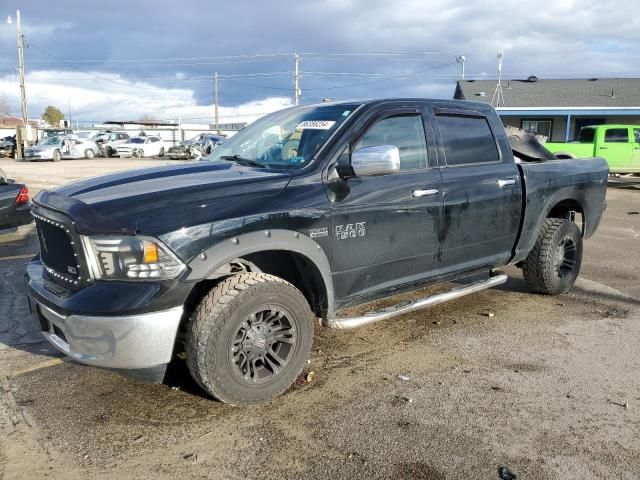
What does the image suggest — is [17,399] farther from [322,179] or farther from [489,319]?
[489,319]

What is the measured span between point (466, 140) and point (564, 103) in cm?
3004

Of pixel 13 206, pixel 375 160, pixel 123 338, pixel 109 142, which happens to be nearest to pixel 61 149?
pixel 109 142

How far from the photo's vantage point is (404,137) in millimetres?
4219

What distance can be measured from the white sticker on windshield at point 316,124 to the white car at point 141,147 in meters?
36.6

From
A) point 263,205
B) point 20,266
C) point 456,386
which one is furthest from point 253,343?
point 20,266

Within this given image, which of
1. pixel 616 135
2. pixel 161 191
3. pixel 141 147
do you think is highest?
pixel 616 135

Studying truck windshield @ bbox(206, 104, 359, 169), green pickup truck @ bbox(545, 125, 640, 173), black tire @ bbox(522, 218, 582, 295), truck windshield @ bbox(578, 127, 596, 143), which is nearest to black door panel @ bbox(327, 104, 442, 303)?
truck windshield @ bbox(206, 104, 359, 169)

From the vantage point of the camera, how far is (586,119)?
104 feet

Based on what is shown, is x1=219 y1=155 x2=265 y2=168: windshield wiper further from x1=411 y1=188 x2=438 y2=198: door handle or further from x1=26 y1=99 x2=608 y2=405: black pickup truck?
x1=411 y1=188 x2=438 y2=198: door handle

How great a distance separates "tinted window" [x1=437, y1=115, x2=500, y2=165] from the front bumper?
8.45 ft

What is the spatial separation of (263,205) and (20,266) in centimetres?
502

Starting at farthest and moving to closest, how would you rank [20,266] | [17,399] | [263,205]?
[20,266]
[17,399]
[263,205]

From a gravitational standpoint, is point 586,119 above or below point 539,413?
above

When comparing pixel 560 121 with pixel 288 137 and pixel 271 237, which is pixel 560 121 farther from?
pixel 271 237
